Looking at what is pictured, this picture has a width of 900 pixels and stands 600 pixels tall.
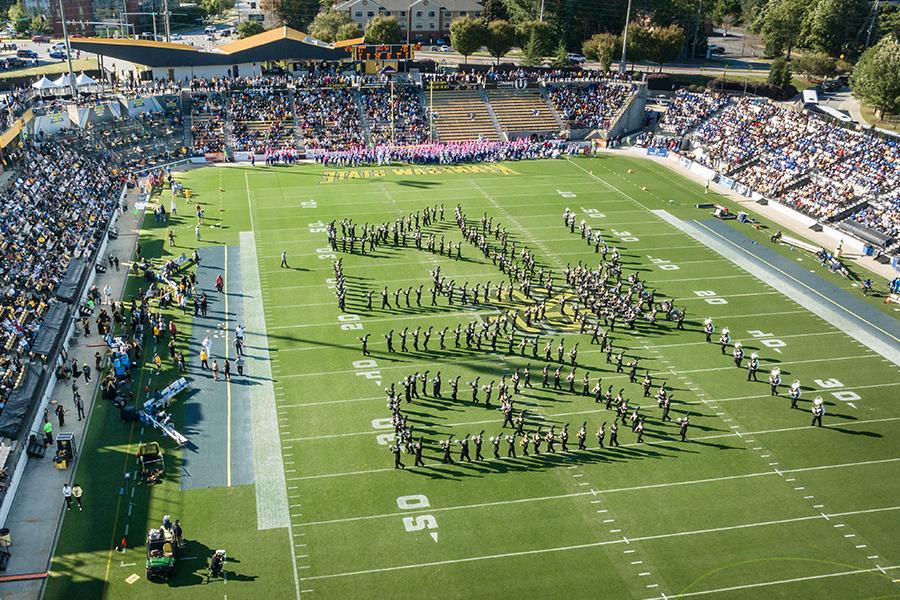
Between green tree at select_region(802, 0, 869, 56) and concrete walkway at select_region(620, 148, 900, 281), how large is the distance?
32.2 meters

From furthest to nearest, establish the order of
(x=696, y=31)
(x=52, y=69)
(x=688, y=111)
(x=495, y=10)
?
(x=495, y=10) → (x=696, y=31) → (x=52, y=69) → (x=688, y=111)

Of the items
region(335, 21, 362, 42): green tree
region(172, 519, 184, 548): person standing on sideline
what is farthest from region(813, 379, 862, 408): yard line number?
region(335, 21, 362, 42): green tree

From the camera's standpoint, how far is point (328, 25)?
9956cm

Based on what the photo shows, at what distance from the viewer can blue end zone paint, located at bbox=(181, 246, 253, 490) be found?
80.0ft

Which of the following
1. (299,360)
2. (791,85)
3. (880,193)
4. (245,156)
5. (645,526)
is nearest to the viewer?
(645,526)

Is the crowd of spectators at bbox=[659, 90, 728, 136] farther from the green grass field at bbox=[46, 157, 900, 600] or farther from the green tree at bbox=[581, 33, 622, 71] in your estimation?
the green grass field at bbox=[46, 157, 900, 600]

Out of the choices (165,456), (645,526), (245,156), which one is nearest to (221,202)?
(245,156)

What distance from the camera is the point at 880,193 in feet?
162

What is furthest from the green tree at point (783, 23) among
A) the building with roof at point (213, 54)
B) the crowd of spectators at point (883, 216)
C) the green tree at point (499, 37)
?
the building with roof at point (213, 54)

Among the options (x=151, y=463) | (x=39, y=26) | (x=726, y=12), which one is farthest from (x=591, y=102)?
(x=39, y=26)

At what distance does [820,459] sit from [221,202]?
126 feet

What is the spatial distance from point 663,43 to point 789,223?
1488 inches

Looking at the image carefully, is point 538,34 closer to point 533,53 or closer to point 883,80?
point 533,53

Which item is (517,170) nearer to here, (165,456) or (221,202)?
(221,202)
